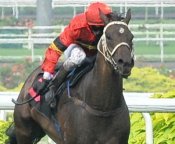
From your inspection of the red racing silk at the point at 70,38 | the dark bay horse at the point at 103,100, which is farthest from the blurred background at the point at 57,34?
the dark bay horse at the point at 103,100

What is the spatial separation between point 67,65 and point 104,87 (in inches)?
22.0

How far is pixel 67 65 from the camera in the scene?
6.67 metres

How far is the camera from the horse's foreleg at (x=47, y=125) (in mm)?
6723

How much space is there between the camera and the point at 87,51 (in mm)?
6680

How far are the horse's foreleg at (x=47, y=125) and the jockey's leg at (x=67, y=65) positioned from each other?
0.18 metres

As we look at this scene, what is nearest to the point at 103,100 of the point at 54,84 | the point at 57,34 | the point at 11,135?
the point at 54,84

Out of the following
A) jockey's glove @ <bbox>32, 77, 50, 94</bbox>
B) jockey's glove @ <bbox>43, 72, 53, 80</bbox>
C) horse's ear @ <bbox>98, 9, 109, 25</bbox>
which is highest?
horse's ear @ <bbox>98, 9, 109, 25</bbox>

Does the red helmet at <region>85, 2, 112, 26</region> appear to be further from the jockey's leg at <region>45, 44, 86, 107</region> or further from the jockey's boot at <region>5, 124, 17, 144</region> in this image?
the jockey's boot at <region>5, 124, 17, 144</region>

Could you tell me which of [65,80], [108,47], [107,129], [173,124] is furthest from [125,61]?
[173,124]

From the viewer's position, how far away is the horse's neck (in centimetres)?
614

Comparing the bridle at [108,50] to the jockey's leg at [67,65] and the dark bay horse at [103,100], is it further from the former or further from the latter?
the jockey's leg at [67,65]

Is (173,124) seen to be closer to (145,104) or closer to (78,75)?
(145,104)

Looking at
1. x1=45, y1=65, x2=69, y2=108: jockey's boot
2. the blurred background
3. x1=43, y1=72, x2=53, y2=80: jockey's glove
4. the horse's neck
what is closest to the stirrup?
x1=45, y1=65, x2=69, y2=108: jockey's boot

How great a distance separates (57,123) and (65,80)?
0.32 m
